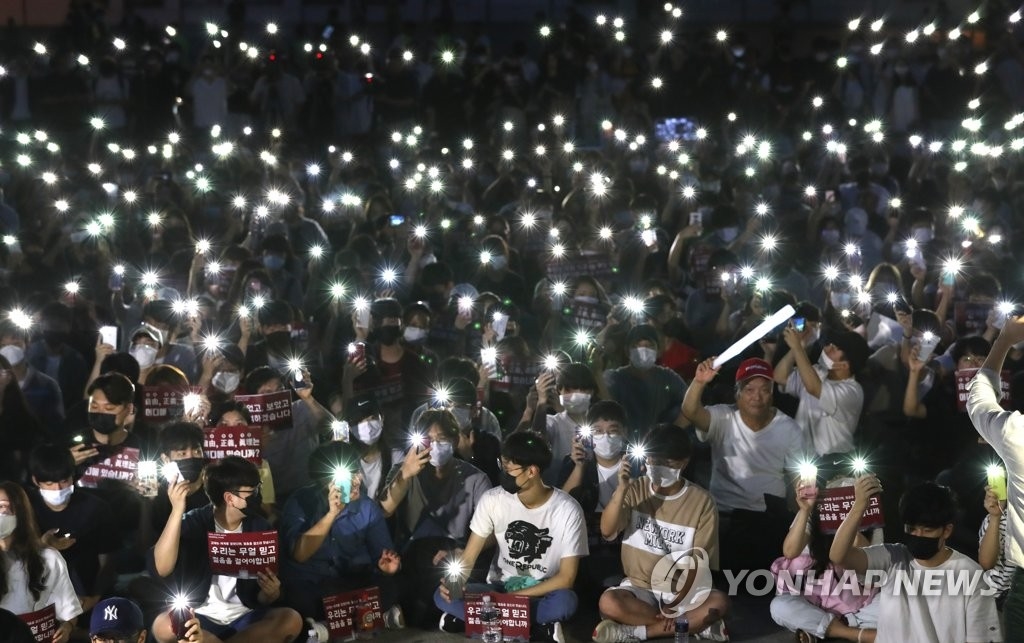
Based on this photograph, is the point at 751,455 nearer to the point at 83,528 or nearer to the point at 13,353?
the point at 83,528

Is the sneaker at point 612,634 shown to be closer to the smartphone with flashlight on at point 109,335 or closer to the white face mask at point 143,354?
the white face mask at point 143,354

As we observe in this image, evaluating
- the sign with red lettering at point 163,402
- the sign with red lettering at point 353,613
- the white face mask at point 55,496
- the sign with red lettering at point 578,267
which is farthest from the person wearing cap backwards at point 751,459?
the white face mask at point 55,496

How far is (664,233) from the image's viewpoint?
43.0ft

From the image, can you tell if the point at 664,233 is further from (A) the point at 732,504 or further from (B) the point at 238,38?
(B) the point at 238,38

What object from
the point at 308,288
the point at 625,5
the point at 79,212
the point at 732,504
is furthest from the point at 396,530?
the point at 625,5

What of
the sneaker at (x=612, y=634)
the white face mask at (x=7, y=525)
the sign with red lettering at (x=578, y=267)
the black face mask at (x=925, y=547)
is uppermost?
the sign with red lettering at (x=578, y=267)

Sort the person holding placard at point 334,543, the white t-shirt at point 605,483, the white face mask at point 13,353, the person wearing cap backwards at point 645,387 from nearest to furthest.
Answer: the person holding placard at point 334,543, the white t-shirt at point 605,483, the person wearing cap backwards at point 645,387, the white face mask at point 13,353

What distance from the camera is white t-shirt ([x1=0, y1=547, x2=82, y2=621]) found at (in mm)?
6996

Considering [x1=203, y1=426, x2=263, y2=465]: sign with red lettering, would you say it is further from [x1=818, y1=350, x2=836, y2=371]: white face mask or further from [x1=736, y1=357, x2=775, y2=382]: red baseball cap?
[x1=818, y1=350, x2=836, y2=371]: white face mask

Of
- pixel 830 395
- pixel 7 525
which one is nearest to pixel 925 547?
pixel 830 395

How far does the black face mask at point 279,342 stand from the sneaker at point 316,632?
276cm

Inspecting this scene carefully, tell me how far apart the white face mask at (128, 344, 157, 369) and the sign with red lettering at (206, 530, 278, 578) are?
290 centimetres

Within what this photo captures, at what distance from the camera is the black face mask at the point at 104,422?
8.28 meters

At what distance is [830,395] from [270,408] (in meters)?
3.42
